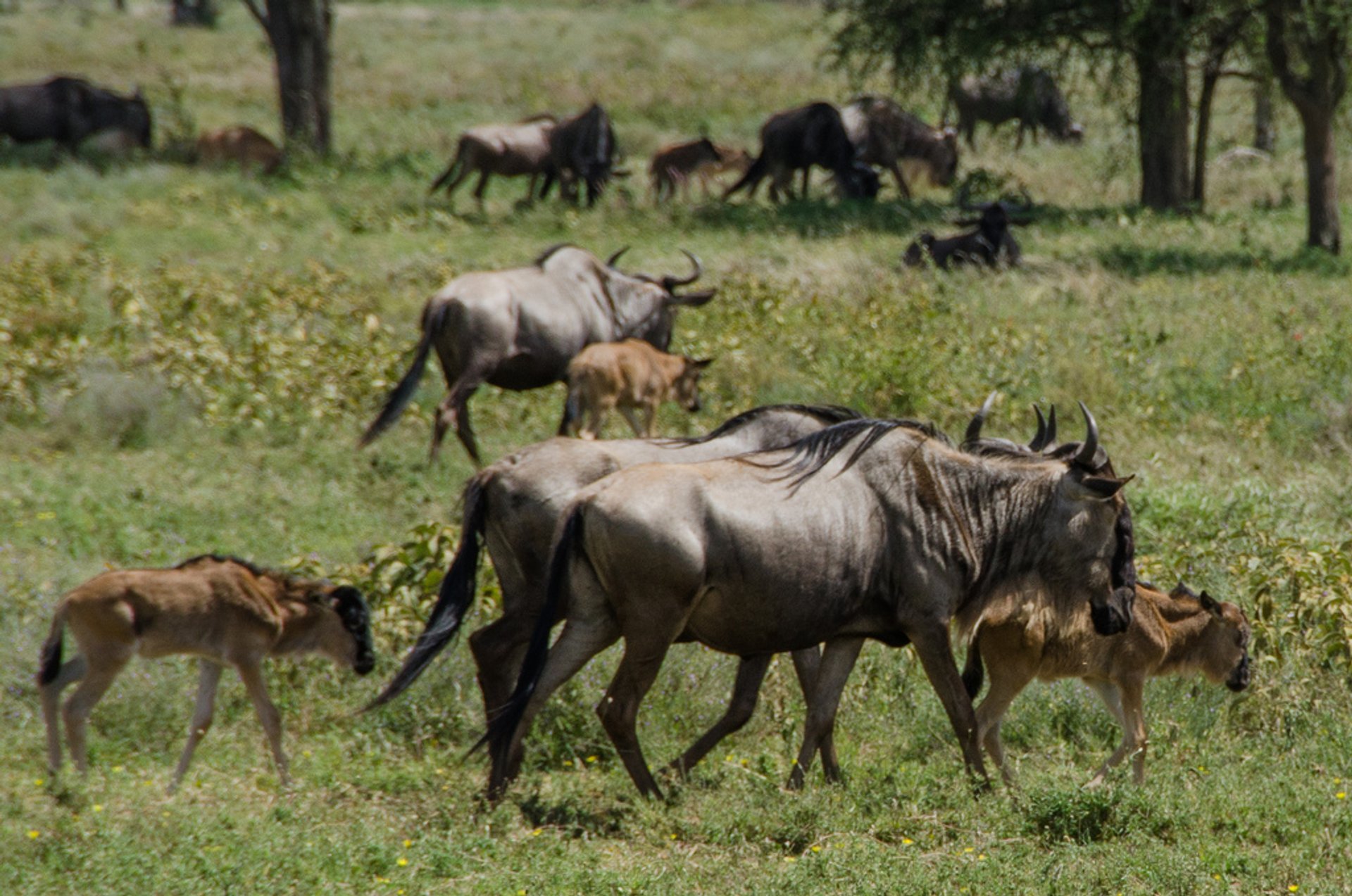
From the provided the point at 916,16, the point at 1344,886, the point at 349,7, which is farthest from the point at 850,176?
the point at 349,7

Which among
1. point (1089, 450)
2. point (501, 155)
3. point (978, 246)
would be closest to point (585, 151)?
point (501, 155)

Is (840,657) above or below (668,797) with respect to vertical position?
above

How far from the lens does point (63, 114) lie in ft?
84.1

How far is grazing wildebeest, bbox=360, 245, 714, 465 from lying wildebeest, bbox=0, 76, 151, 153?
16.3 m

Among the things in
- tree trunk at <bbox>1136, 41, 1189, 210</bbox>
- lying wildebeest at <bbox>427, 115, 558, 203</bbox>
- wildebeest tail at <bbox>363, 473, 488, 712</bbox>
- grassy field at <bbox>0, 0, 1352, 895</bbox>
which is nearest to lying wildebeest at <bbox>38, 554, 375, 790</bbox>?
grassy field at <bbox>0, 0, 1352, 895</bbox>

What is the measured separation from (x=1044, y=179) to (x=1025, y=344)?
1258 centimetres

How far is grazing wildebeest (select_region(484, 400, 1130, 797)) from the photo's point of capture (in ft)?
20.1

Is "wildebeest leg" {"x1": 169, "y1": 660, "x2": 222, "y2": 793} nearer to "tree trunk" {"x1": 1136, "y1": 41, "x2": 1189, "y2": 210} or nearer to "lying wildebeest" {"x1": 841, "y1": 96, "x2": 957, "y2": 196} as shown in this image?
"tree trunk" {"x1": 1136, "y1": 41, "x2": 1189, "y2": 210}

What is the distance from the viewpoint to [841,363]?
1248 cm

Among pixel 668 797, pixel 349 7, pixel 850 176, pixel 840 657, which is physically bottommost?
pixel 668 797

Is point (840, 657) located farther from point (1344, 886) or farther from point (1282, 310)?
point (1282, 310)

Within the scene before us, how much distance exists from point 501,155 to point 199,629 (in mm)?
15867

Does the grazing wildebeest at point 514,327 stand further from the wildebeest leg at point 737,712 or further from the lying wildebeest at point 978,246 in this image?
the lying wildebeest at point 978,246

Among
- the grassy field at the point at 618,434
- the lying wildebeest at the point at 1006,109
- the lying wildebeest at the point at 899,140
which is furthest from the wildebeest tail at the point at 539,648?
the lying wildebeest at the point at 1006,109
